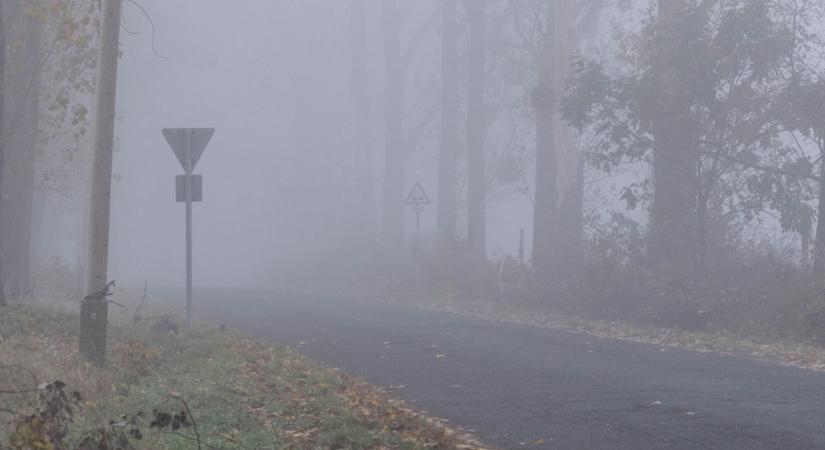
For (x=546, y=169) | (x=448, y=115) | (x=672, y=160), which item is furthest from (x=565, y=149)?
(x=448, y=115)

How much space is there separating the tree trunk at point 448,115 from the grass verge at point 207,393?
89.1 ft

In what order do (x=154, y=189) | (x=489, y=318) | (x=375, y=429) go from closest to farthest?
1. (x=375, y=429)
2. (x=489, y=318)
3. (x=154, y=189)

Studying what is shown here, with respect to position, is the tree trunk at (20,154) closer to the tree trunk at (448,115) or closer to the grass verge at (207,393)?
the grass verge at (207,393)

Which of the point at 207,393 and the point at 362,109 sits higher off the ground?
the point at 362,109

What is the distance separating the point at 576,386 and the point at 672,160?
38.5 feet

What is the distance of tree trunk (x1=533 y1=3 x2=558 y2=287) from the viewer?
104 ft

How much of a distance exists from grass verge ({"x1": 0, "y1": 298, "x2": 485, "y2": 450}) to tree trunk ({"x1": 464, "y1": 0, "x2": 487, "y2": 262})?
23.8 metres

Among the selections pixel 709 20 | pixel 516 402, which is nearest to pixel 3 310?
pixel 516 402

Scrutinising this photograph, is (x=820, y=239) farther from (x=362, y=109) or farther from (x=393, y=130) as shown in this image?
(x=362, y=109)

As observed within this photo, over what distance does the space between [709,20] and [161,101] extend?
65.8m

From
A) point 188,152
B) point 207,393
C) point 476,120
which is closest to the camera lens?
point 207,393

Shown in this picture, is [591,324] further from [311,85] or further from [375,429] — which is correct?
[311,85]

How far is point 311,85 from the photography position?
65.6 meters

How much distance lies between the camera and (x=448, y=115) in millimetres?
44625
